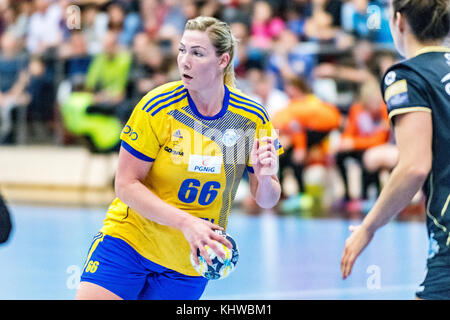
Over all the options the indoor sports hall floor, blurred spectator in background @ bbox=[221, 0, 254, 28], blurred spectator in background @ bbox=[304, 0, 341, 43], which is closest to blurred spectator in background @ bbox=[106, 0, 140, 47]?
blurred spectator in background @ bbox=[221, 0, 254, 28]

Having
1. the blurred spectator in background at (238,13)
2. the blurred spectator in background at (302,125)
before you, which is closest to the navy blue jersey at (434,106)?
the blurred spectator in background at (302,125)

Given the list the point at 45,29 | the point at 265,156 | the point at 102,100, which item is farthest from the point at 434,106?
the point at 45,29

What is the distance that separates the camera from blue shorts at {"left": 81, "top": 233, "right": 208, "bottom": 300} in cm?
340

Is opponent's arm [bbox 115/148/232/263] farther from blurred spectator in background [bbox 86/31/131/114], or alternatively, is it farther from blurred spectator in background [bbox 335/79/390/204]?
blurred spectator in background [bbox 86/31/131/114]

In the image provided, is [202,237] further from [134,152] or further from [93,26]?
[93,26]

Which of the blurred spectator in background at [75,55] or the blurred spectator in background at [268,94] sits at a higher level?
the blurred spectator in background at [75,55]

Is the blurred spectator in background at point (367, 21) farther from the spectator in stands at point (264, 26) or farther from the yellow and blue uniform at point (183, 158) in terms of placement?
the yellow and blue uniform at point (183, 158)

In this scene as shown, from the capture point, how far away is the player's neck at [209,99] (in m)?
3.41

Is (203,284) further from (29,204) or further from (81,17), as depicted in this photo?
(81,17)

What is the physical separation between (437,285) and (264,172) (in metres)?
0.99

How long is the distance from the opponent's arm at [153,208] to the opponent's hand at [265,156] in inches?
14.0

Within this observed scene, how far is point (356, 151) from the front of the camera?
32.8 ft

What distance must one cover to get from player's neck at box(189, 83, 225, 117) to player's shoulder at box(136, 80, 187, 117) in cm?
6
